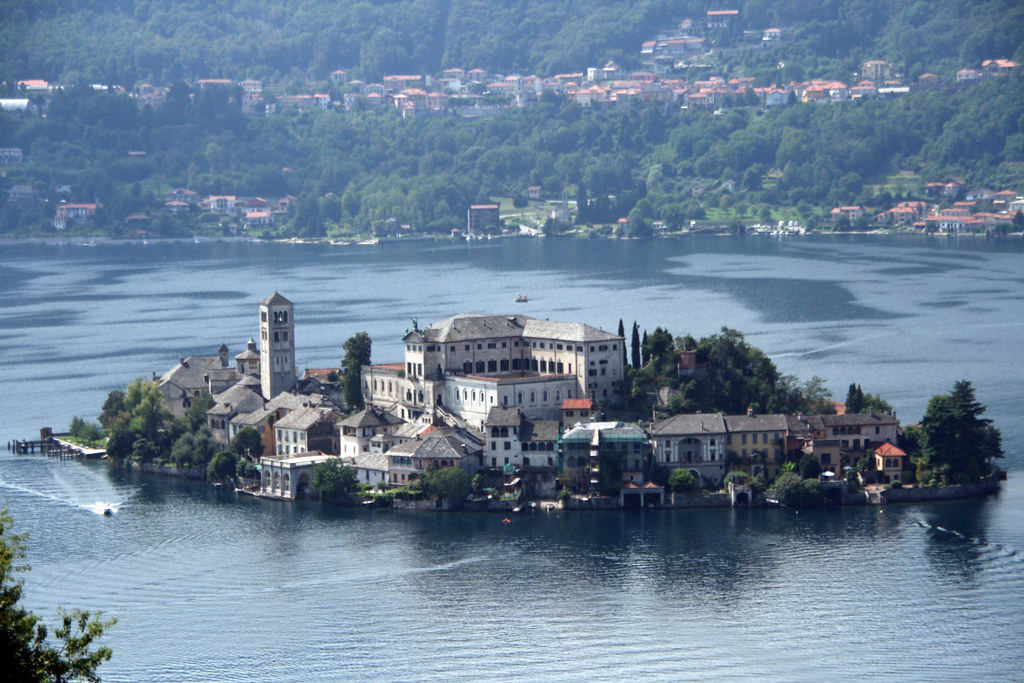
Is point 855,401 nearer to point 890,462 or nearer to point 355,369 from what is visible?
point 890,462

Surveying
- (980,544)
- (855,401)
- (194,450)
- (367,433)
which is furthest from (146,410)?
(980,544)

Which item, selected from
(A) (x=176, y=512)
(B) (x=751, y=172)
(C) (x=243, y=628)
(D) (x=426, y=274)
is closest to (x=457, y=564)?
(C) (x=243, y=628)

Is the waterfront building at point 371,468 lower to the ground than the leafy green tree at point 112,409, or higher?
lower

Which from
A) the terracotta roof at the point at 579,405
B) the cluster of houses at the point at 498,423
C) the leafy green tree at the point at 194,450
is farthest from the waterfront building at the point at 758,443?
the leafy green tree at the point at 194,450

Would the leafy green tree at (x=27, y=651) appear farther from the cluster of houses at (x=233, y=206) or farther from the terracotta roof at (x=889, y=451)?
the cluster of houses at (x=233, y=206)

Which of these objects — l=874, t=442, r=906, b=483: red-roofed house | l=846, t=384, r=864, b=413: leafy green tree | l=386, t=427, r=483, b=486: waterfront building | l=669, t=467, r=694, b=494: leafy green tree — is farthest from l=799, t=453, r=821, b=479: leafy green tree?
l=386, t=427, r=483, b=486: waterfront building

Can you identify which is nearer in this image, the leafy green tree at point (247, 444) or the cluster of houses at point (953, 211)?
the leafy green tree at point (247, 444)

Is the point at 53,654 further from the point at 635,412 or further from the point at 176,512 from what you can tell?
the point at 635,412
